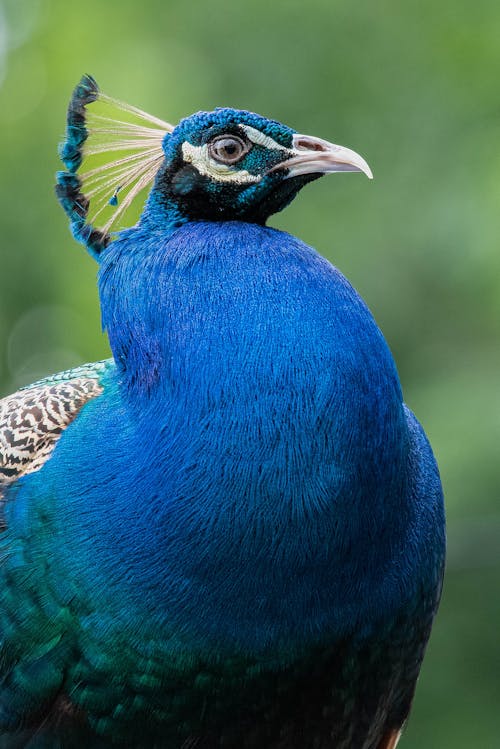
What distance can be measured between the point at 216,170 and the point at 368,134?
329cm

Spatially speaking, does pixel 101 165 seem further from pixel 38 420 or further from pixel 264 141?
pixel 38 420

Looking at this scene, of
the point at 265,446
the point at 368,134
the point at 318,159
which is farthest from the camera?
the point at 368,134

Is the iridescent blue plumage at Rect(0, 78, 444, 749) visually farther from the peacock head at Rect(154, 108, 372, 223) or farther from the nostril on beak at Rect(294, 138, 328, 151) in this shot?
the nostril on beak at Rect(294, 138, 328, 151)

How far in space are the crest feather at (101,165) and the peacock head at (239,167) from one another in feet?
0.70

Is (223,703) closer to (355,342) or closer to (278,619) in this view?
(278,619)

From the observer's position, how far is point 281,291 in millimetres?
2582

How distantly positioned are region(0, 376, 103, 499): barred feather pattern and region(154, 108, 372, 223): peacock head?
0.53 meters

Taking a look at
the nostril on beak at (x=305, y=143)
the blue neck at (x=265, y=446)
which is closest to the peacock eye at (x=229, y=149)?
the nostril on beak at (x=305, y=143)

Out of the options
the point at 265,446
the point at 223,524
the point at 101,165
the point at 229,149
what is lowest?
the point at 223,524

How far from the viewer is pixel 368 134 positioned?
6.01 m

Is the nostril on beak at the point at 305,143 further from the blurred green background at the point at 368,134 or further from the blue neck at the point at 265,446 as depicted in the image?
the blurred green background at the point at 368,134

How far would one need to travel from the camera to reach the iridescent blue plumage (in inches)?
95.9

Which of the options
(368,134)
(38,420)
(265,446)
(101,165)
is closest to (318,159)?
(101,165)

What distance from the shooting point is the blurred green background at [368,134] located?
5336 mm
